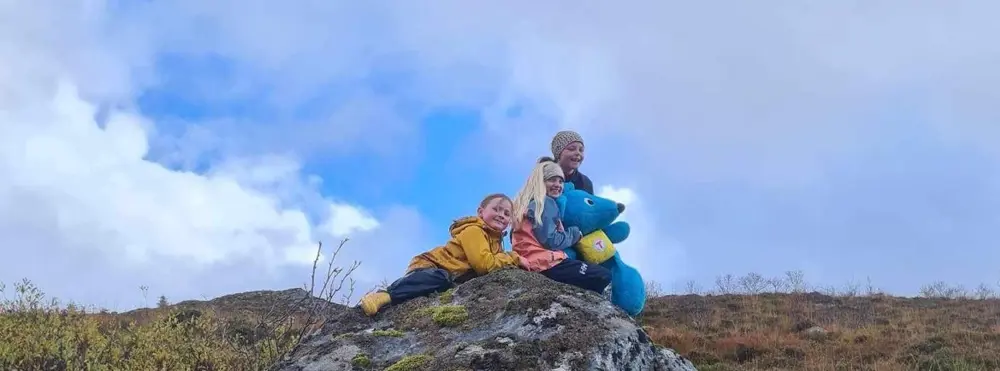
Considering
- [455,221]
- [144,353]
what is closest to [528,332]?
[455,221]

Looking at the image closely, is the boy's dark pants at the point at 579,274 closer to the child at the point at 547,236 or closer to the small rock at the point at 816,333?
the child at the point at 547,236

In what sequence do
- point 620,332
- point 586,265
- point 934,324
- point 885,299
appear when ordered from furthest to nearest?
point 885,299, point 934,324, point 586,265, point 620,332

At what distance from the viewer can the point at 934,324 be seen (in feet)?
47.3

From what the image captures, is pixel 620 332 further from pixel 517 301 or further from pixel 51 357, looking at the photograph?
pixel 51 357

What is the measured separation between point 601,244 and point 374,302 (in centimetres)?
177

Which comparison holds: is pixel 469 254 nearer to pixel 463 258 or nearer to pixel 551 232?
pixel 463 258

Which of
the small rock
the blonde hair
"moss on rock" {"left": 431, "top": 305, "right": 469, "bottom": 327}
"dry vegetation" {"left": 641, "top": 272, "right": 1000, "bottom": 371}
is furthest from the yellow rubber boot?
the small rock

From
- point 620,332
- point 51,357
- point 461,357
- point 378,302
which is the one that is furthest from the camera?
point 51,357

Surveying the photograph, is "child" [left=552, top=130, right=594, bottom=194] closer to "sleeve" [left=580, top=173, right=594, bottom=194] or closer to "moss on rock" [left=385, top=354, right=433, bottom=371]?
"sleeve" [left=580, top=173, right=594, bottom=194]

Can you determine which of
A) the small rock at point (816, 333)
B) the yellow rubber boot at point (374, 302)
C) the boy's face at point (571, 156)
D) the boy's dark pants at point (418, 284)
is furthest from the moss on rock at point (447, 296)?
the small rock at point (816, 333)

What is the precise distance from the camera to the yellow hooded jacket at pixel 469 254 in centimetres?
486

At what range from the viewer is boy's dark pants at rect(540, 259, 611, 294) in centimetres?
500

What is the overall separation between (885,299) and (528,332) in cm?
1727

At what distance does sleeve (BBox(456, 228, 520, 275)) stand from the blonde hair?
388 millimetres
